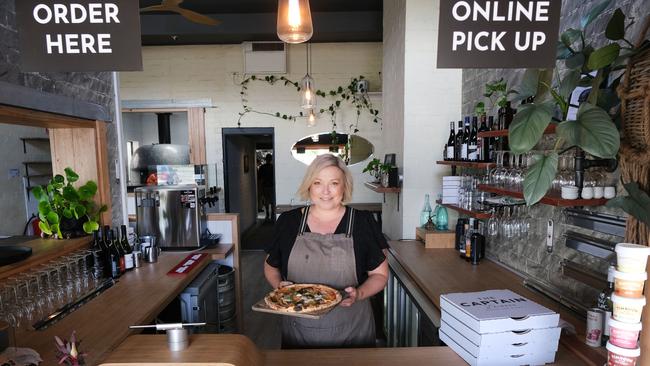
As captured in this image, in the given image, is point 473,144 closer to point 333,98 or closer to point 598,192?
point 598,192

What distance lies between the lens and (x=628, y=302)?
0.99m

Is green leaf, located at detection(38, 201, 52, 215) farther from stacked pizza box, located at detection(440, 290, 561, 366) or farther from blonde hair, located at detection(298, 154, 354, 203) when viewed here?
stacked pizza box, located at detection(440, 290, 561, 366)

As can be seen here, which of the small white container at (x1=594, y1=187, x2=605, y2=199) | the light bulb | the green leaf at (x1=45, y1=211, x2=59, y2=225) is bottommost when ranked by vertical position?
the green leaf at (x1=45, y1=211, x2=59, y2=225)

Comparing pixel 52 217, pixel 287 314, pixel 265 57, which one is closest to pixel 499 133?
pixel 287 314

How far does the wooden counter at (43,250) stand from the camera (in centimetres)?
220

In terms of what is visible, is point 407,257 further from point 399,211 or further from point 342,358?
point 342,358

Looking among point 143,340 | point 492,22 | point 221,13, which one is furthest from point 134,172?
point 492,22

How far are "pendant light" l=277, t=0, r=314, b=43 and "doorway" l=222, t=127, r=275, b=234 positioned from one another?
405cm

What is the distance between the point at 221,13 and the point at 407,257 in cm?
464

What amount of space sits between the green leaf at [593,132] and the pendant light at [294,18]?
168cm

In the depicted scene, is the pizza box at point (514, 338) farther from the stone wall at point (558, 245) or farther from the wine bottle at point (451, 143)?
the wine bottle at point (451, 143)

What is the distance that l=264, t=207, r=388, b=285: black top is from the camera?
6.67 ft

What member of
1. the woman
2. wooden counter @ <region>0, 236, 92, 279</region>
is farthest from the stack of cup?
wooden counter @ <region>0, 236, 92, 279</region>

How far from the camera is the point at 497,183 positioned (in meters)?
2.56
